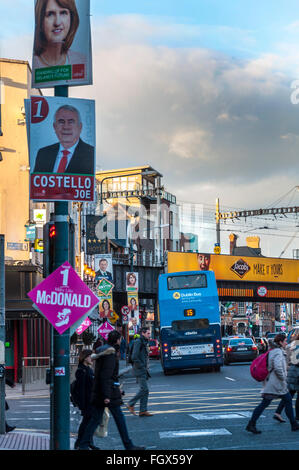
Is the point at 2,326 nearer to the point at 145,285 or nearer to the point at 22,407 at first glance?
the point at 22,407

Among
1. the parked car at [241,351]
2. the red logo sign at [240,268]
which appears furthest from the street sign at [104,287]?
the red logo sign at [240,268]

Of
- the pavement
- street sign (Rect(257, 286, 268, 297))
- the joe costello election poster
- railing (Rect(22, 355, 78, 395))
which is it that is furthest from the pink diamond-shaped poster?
street sign (Rect(257, 286, 268, 297))

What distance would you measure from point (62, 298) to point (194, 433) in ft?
16.6

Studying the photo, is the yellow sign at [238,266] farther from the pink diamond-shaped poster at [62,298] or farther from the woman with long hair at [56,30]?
the pink diamond-shaped poster at [62,298]

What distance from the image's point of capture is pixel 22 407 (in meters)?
22.5

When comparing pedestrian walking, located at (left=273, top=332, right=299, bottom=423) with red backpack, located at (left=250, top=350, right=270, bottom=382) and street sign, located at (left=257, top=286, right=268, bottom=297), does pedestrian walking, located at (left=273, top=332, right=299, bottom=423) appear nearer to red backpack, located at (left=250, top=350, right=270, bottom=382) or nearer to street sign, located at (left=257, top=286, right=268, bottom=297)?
red backpack, located at (left=250, top=350, right=270, bottom=382)

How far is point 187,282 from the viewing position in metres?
33.8

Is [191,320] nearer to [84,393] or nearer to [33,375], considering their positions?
[33,375]

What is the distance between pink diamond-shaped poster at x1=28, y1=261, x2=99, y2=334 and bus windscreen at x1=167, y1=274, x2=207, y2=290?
77.0 feet

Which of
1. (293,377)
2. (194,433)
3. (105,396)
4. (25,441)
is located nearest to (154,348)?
(293,377)

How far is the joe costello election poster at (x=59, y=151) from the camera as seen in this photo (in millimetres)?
10852

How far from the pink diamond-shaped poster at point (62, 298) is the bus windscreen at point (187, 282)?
23469 mm

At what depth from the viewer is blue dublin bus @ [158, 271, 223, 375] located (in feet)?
110
